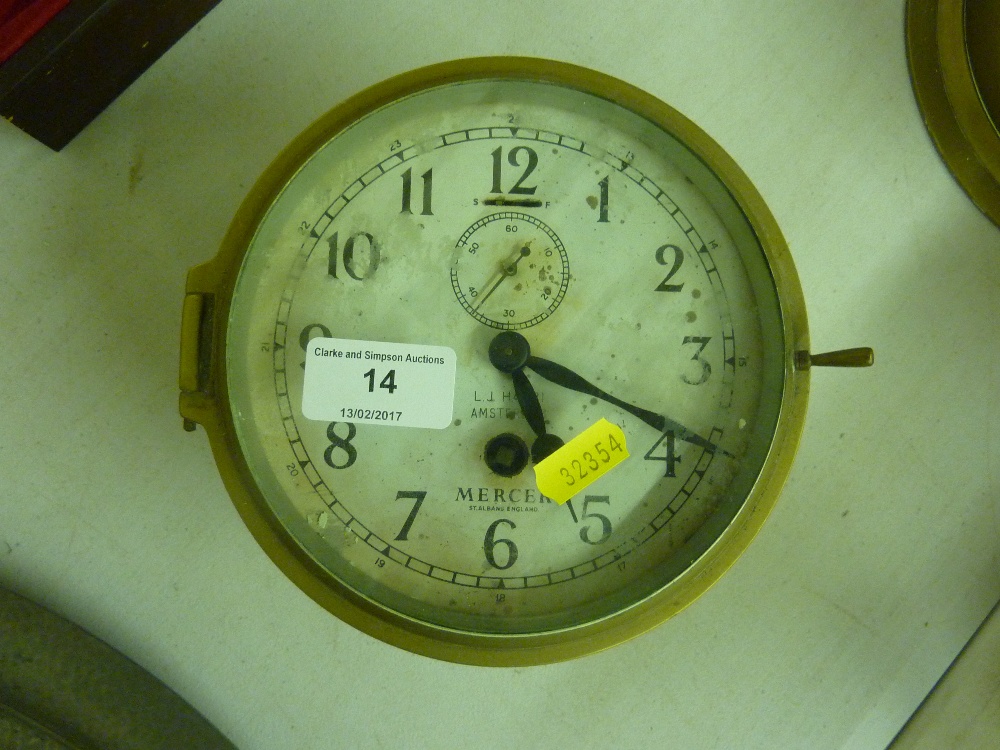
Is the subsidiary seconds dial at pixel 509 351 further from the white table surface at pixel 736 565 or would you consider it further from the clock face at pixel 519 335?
the white table surface at pixel 736 565

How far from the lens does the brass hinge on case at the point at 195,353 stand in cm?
75

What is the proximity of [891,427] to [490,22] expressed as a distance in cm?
85

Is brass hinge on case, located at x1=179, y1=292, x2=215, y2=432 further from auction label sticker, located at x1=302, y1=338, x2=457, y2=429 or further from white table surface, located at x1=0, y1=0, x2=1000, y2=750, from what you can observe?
white table surface, located at x1=0, y1=0, x2=1000, y2=750

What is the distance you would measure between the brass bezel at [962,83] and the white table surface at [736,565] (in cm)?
3

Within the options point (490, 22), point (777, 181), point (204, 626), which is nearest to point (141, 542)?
point (204, 626)

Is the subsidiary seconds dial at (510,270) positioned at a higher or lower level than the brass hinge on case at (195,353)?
lower

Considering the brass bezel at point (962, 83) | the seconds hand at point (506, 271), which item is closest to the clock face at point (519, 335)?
the seconds hand at point (506, 271)

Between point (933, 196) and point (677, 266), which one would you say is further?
point (933, 196)

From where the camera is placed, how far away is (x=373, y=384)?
2.49 ft

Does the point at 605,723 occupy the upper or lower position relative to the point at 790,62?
lower

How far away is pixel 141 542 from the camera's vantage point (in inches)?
38.2

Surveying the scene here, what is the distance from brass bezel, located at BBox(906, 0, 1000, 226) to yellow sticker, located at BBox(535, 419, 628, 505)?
0.71 metres

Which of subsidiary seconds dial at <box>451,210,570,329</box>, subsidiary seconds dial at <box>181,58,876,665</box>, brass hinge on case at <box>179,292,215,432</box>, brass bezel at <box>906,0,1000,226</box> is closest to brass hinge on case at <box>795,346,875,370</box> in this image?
subsidiary seconds dial at <box>181,58,876,665</box>

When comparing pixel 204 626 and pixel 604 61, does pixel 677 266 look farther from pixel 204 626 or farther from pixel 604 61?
pixel 204 626
